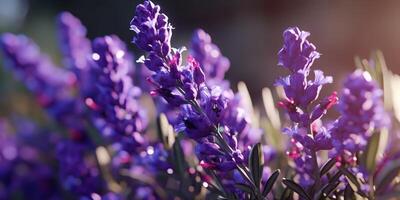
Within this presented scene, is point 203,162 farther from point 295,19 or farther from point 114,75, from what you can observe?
point 295,19

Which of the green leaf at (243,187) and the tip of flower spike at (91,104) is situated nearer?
the green leaf at (243,187)

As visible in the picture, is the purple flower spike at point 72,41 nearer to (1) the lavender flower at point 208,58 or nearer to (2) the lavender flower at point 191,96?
(1) the lavender flower at point 208,58

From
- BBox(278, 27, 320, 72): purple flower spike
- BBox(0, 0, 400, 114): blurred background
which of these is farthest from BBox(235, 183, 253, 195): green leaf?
BBox(0, 0, 400, 114): blurred background

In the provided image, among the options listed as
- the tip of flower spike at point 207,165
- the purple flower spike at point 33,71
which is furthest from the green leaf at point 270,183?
the purple flower spike at point 33,71

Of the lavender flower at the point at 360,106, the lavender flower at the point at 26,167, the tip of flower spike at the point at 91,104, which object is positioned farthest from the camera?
the lavender flower at the point at 26,167

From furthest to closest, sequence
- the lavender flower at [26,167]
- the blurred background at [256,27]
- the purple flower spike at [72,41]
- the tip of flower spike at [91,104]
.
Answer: the blurred background at [256,27]
the purple flower spike at [72,41]
the lavender flower at [26,167]
the tip of flower spike at [91,104]

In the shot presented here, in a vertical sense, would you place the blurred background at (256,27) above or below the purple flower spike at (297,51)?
Result: above

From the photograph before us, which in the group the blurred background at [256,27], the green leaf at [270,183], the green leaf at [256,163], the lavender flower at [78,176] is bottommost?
the green leaf at [270,183]

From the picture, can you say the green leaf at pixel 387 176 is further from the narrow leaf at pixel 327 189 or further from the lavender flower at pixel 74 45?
the lavender flower at pixel 74 45
